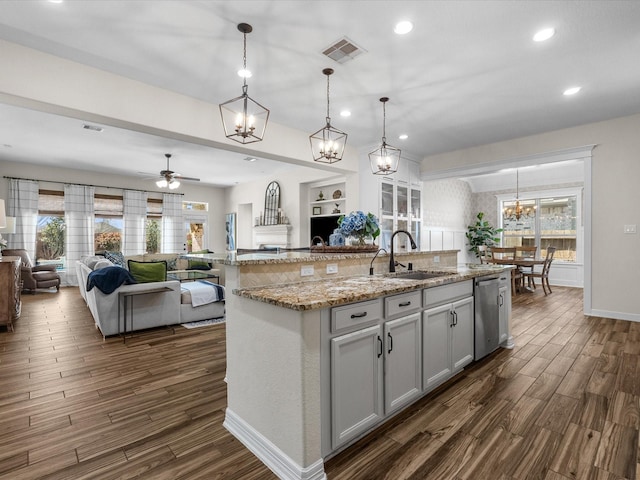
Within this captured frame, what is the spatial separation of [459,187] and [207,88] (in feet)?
24.5

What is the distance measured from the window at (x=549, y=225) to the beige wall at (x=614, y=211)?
352cm

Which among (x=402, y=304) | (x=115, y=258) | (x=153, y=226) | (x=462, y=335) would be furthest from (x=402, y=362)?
(x=153, y=226)

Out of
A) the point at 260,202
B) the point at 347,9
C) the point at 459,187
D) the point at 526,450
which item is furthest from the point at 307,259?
the point at 459,187

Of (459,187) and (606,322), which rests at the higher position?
(459,187)

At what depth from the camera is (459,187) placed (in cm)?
912

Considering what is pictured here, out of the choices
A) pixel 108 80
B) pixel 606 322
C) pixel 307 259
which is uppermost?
pixel 108 80

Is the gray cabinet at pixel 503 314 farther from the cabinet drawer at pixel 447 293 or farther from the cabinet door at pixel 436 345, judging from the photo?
the cabinet door at pixel 436 345

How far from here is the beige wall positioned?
4.55 metres

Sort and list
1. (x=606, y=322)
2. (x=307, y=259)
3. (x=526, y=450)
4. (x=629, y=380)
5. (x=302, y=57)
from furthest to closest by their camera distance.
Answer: (x=606, y=322)
(x=302, y=57)
(x=629, y=380)
(x=307, y=259)
(x=526, y=450)

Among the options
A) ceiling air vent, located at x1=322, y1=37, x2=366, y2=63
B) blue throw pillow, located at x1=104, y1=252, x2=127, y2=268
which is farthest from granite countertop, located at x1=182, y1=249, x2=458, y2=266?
blue throw pillow, located at x1=104, y1=252, x2=127, y2=268

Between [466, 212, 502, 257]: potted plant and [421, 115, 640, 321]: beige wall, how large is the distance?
4.23m

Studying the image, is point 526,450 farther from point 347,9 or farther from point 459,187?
point 459,187

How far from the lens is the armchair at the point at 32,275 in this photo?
6.75m

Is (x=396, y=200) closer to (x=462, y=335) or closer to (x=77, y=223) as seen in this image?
(x=462, y=335)
